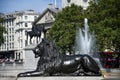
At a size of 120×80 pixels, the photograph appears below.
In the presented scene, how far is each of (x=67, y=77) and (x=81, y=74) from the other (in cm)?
72

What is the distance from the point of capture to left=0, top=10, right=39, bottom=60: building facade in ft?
471

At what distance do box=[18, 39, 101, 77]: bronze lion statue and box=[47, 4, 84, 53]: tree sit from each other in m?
41.7

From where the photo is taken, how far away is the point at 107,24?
4981cm

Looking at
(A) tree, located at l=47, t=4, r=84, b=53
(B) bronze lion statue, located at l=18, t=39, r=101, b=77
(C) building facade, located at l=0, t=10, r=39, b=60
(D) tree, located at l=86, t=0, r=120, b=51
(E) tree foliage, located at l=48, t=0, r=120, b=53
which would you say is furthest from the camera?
(C) building facade, located at l=0, t=10, r=39, b=60

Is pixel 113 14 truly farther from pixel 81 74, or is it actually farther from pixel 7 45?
pixel 7 45

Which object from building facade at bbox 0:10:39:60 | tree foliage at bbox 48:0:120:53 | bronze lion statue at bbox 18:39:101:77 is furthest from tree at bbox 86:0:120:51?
building facade at bbox 0:10:39:60

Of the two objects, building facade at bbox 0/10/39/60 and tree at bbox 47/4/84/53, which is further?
building facade at bbox 0/10/39/60

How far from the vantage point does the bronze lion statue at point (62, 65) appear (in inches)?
636

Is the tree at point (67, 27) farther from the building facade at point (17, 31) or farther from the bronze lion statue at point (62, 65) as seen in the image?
the building facade at point (17, 31)

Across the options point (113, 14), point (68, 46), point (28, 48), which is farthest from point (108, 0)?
point (28, 48)

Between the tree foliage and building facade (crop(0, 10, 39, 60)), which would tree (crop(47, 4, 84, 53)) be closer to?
the tree foliage

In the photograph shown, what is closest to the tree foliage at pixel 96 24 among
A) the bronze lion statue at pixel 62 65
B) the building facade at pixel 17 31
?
the bronze lion statue at pixel 62 65

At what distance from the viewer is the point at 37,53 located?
656 inches

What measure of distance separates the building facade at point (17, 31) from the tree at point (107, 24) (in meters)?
88.8
